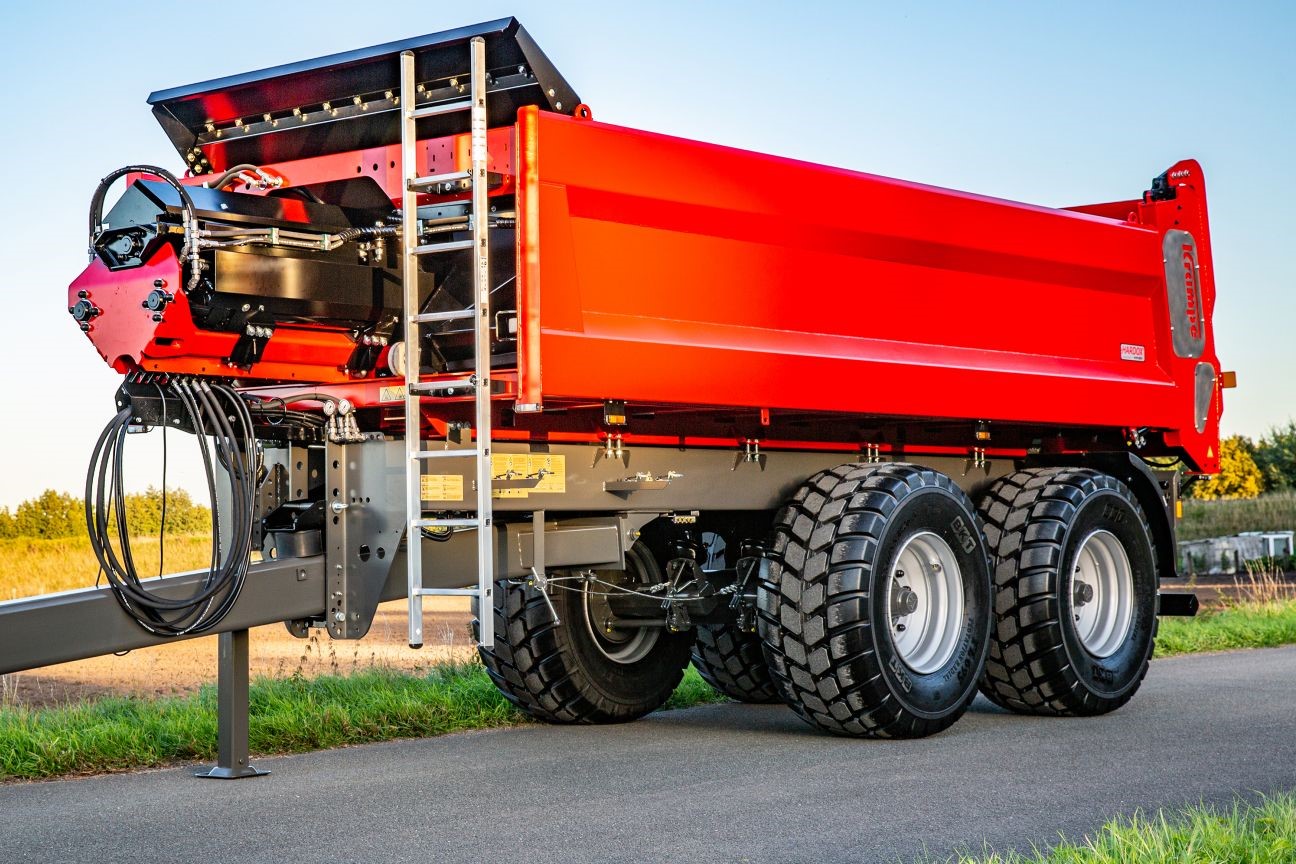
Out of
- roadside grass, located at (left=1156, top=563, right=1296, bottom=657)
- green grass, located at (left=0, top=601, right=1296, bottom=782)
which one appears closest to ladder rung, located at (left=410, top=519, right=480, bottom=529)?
green grass, located at (left=0, top=601, right=1296, bottom=782)

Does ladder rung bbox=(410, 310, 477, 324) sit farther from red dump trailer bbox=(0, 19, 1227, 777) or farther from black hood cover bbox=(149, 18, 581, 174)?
black hood cover bbox=(149, 18, 581, 174)

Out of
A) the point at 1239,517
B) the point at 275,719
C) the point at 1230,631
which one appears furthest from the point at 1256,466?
the point at 275,719

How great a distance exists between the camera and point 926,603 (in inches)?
317

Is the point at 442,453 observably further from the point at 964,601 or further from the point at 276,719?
the point at 964,601

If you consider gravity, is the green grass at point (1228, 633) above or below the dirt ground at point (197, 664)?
above

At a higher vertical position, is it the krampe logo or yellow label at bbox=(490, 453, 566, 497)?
the krampe logo

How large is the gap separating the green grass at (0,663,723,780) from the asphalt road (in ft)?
1.12

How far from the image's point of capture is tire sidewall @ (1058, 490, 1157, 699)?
28.2ft

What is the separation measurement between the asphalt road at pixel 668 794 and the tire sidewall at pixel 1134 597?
381 mm

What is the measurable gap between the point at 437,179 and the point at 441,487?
4.02ft

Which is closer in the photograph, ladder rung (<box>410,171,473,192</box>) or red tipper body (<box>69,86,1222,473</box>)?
ladder rung (<box>410,171,473,192</box>)

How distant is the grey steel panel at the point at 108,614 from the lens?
5.31 meters

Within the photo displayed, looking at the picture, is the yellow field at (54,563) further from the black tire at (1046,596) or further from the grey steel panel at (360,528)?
the grey steel panel at (360,528)

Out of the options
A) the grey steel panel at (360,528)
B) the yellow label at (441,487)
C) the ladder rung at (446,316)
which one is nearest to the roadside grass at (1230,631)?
the yellow label at (441,487)
